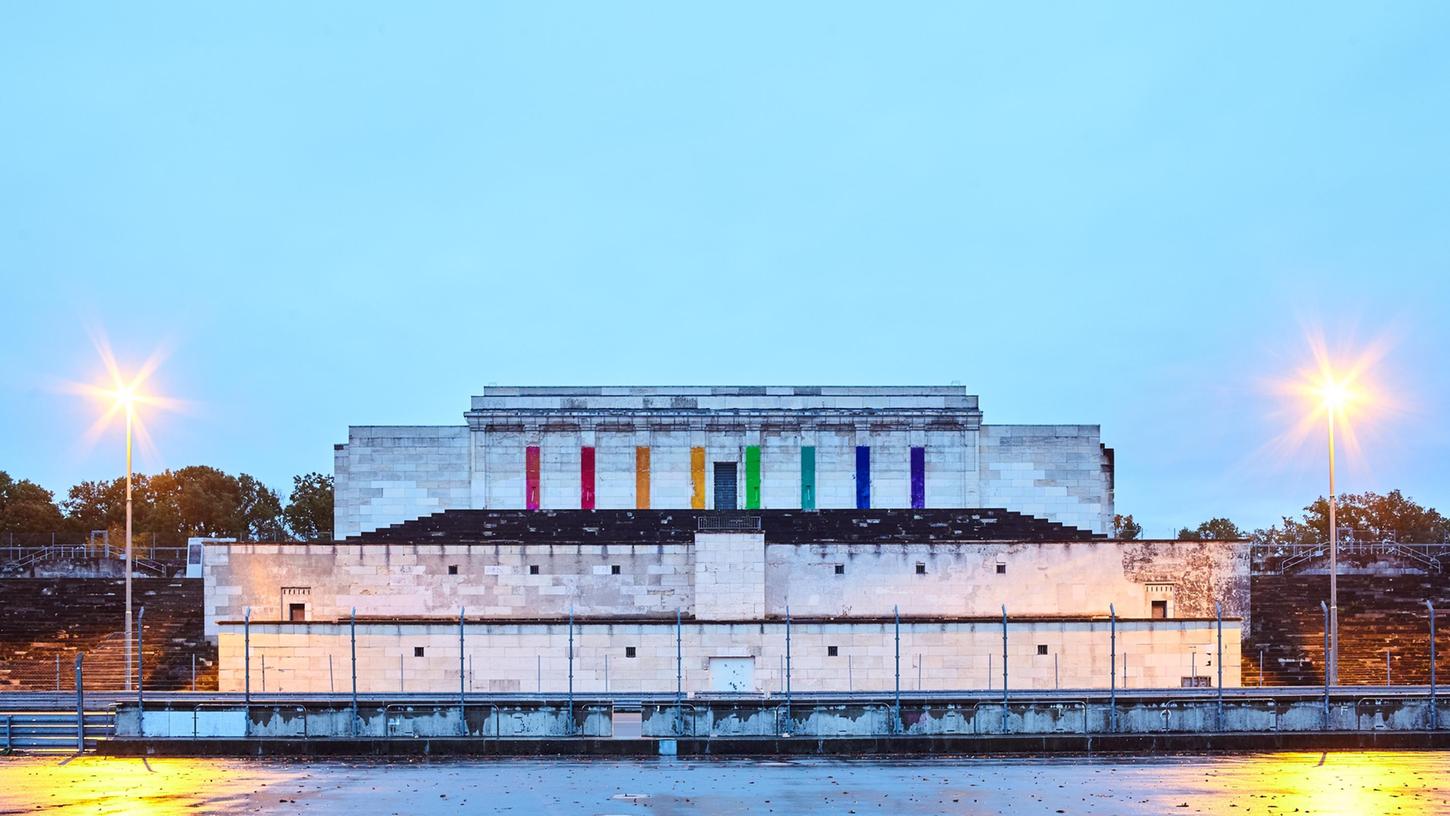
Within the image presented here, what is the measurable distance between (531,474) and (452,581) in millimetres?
14164

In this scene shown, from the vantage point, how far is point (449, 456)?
6956cm

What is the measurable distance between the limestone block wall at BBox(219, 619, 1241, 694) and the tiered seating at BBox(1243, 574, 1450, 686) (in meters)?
2.34

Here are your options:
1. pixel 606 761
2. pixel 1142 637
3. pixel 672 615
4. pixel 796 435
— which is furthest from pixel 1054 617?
pixel 606 761

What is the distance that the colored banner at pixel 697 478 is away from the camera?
68.9m

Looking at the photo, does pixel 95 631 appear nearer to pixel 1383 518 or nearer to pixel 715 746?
pixel 715 746

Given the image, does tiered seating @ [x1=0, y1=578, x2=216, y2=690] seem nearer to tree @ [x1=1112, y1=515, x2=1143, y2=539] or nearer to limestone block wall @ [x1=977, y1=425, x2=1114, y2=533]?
limestone block wall @ [x1=977, y1=425, x2=1114, y2=533]

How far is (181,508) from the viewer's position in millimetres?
102125

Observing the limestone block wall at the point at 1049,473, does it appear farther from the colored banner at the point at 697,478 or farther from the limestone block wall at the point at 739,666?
the limestone block wall at the point at 739,666

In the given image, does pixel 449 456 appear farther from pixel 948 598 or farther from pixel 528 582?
pixel 948 598

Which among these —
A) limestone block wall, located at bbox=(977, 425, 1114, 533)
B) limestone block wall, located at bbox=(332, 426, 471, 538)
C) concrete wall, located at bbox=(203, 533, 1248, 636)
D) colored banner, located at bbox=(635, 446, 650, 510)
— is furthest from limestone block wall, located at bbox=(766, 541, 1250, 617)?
limestone block wall, located at bbox=(332, 426, 471, 538)

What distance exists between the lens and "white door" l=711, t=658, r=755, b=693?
5197 cm

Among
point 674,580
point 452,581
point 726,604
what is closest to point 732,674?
point 726,604

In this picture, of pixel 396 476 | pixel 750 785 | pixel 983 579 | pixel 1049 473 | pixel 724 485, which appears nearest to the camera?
pixel 750 785

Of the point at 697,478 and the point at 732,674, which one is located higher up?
the point at 697,478
